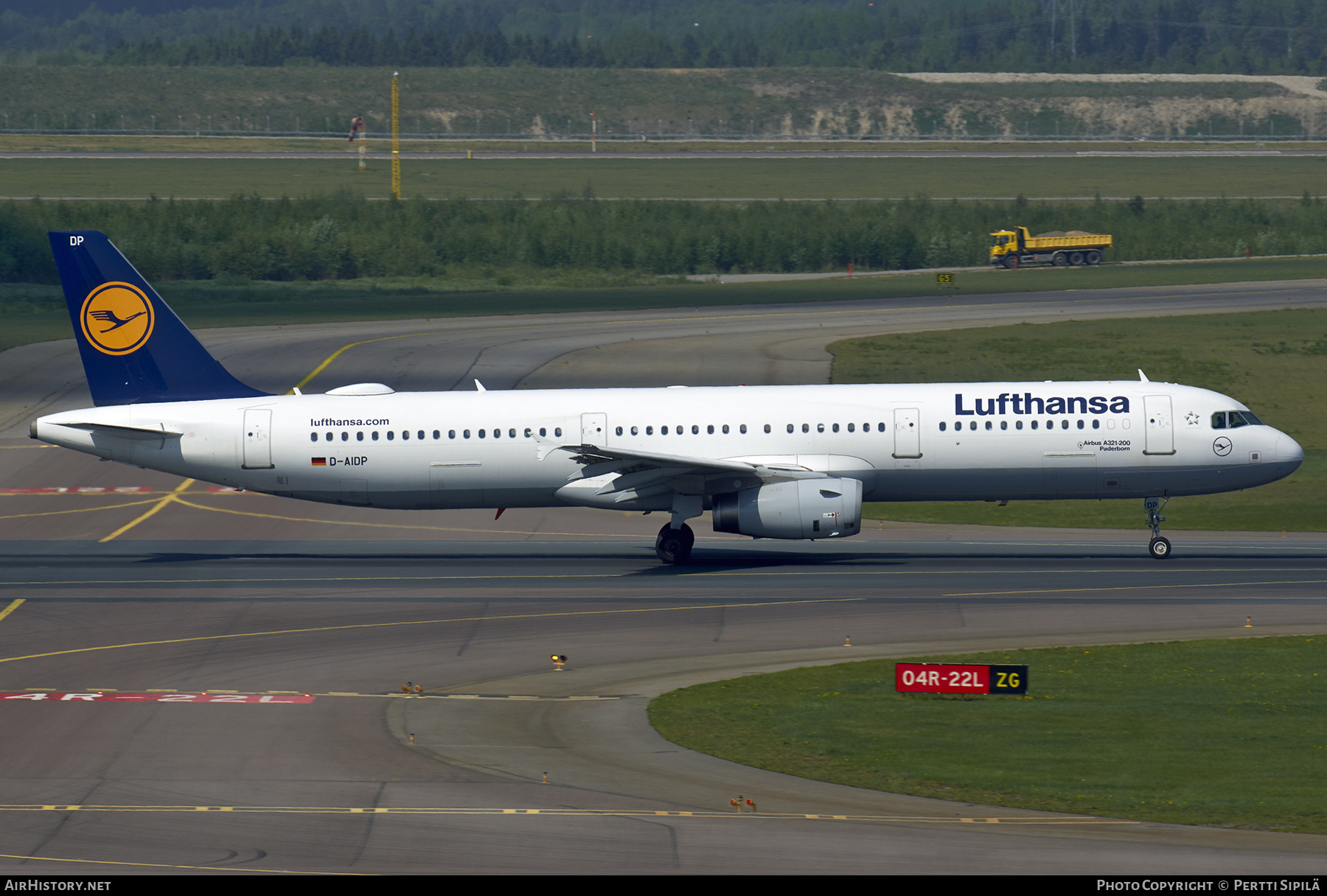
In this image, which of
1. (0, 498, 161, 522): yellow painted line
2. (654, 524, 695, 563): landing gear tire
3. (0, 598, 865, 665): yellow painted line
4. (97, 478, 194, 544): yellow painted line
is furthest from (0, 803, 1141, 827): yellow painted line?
(0, 498, 161, 522): yellow painted line

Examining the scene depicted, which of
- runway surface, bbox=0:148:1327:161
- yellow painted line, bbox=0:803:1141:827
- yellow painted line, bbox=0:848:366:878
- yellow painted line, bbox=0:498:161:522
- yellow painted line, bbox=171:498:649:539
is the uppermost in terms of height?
runway surface, bbox=0:148:1327:161

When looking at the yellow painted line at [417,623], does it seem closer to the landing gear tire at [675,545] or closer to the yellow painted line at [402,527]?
the landing gear tire at [675,545]

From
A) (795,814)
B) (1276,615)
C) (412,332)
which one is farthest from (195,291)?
(795,814)

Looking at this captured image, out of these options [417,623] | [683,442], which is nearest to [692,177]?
[683,442]

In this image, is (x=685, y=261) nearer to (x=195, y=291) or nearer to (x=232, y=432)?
(x=195, y=291)

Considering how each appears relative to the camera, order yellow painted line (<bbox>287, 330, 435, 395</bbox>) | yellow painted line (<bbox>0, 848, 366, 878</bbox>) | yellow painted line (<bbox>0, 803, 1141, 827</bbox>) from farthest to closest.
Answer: yellow painted line (<bbox>287, 330, 435, 395</bbox>) < yellow painted line (<bbox>0, 803, 1141, 827</bbox>) < yellow painted line (<bbox>0, 848, 366, 878</bbox>)

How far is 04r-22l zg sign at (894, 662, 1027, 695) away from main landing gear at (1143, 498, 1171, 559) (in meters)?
16.3

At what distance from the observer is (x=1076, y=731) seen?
1058 inches

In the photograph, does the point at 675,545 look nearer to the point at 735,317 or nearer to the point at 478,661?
the point at 478,661

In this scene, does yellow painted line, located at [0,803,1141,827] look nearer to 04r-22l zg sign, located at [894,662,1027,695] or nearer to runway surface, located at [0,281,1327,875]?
runway surface, located at [0,281,1327,875]

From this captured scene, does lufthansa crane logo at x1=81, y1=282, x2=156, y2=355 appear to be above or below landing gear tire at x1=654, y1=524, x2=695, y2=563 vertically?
above

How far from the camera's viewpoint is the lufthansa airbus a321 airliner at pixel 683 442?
143 feet

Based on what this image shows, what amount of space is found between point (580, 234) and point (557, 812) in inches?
4113

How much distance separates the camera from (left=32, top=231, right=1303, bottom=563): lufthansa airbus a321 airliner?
43500mm
